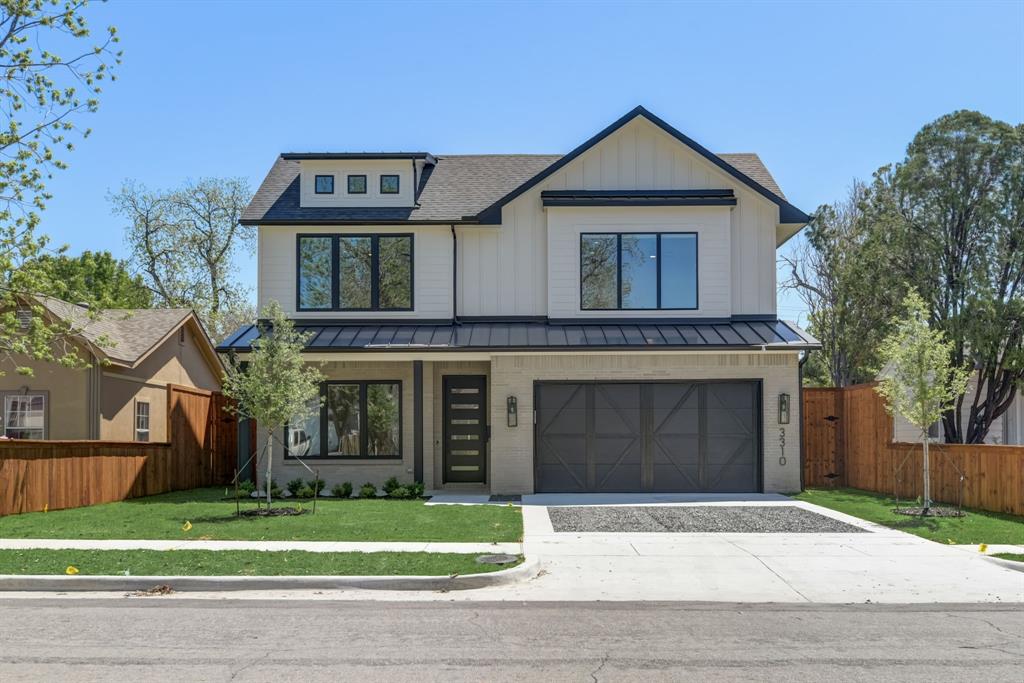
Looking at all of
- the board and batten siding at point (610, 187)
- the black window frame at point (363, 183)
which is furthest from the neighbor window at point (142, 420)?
the board and batten siding at point (610, 187)

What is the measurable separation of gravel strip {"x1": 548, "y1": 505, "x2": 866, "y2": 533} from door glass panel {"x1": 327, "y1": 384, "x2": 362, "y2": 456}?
5.55 m

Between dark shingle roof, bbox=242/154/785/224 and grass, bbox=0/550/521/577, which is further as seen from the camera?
dark shingle roof, bbox=242/154/785/224

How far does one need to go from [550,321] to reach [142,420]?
10841 mm

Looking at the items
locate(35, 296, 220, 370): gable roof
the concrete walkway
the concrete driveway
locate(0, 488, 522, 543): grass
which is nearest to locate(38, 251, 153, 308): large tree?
locate(35, 296, 220, 370): gable roof

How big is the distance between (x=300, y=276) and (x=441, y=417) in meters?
4.71

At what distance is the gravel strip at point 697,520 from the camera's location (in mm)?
14648

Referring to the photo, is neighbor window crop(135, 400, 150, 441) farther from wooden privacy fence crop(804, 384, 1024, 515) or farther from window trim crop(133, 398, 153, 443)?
wooden privacy fence crop(804, 384, 1024, 515)

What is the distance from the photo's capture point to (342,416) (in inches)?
804

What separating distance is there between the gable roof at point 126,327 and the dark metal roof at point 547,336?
303 cm

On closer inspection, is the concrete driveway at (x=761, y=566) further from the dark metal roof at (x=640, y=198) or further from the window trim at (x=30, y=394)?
the window trim at (x=30, y=394)

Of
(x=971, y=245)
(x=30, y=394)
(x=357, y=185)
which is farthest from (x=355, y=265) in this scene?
(x=971, y=245)

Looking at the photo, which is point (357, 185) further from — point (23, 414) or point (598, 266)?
point (23, 414)

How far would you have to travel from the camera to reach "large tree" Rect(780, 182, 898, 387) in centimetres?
2763

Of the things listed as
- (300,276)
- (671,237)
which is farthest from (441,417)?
(671,237)
